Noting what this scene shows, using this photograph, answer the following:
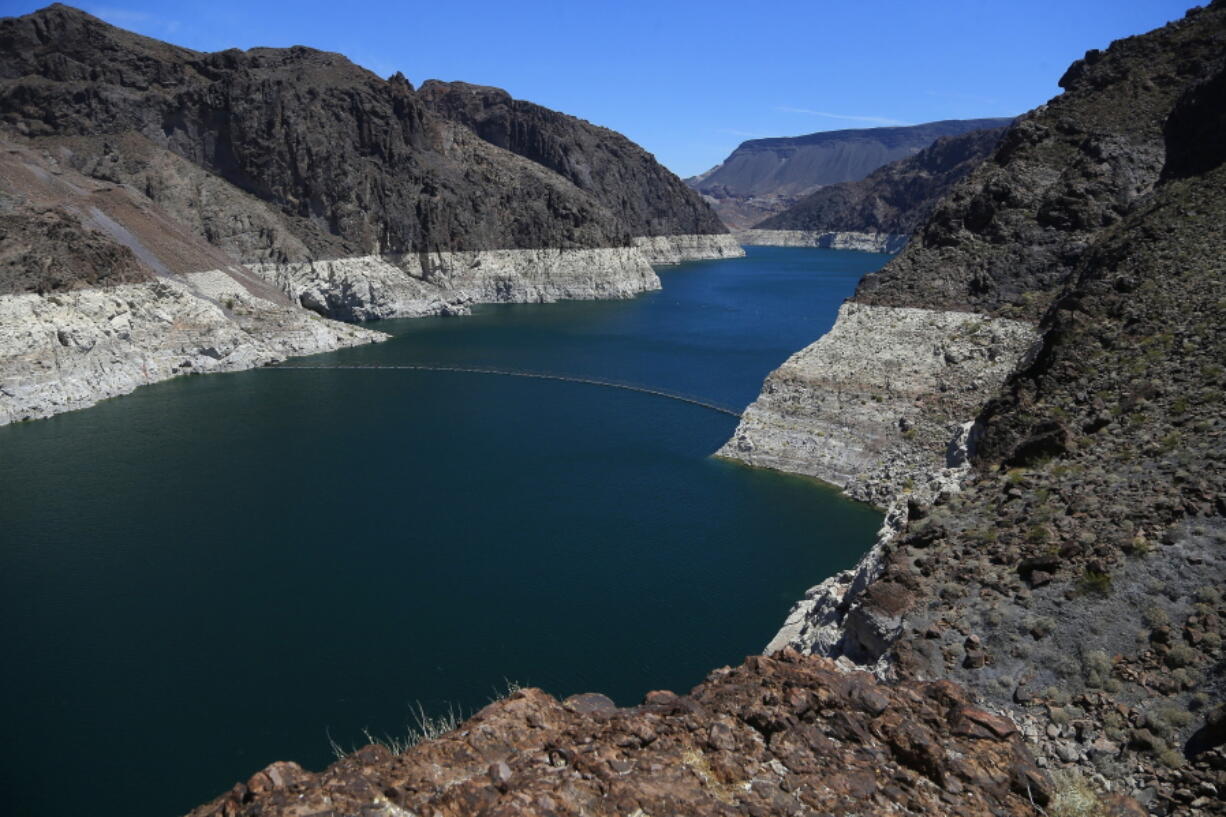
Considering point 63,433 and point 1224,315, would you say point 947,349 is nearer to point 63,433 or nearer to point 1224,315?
point 1224,315

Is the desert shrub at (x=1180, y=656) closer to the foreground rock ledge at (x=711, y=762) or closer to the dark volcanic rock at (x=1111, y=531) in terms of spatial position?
the dark volcanic rock at (x=1111, y=531)

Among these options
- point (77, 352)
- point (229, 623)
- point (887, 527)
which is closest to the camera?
point (887, 527)

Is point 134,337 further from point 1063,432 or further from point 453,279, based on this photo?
point 1063,432

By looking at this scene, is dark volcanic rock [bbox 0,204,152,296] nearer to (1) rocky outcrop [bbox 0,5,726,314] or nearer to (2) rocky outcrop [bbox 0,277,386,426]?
(2) rocky outcrop [bbox 0,277,386,426]

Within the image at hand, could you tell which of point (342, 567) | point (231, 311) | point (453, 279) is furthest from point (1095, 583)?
point (453, 279)

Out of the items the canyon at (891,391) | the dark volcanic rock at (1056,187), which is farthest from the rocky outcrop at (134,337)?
the dark volcanic rock at (1056,187)

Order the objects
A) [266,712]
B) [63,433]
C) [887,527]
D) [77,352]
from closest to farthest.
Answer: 1. [266,712]
2. [887,527]
3. [63,433]
4. [77,352]

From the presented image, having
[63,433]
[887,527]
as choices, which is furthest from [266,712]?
[63,433]
